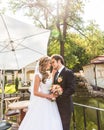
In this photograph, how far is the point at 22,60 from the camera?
28.2 feet

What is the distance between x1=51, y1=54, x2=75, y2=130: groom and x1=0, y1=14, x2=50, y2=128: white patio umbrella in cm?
238

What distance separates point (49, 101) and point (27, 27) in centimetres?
248

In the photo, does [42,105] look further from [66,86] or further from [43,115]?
[66,86]

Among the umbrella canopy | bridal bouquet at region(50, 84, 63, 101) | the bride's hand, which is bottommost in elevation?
the bride's hand

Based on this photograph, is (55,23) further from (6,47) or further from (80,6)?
(6,47)

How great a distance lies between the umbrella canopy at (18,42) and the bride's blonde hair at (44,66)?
2.17m

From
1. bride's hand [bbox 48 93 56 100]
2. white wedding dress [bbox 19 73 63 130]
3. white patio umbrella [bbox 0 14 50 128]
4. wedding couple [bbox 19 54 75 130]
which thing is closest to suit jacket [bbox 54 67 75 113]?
wedding couple [bbox 19 54 75 130]

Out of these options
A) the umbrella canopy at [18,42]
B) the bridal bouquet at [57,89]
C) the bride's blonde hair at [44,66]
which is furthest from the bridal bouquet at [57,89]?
the umbrella canopy at [18,42]

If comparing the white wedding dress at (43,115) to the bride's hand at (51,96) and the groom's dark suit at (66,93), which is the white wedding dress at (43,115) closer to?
the bride's hand at (51,96)

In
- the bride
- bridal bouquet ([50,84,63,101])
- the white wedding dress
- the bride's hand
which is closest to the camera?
bridal bouquet ([50,84,63,101])

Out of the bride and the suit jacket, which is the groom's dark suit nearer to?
the suit jacket

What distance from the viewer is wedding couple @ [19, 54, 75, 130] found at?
18.9ft

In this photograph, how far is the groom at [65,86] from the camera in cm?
570

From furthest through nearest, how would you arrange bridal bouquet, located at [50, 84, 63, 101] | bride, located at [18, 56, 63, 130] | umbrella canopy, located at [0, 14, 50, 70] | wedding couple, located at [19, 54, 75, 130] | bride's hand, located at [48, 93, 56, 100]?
umbrella canopy, located at [0, 14, 50, 70]
bride, located at [18, 56, 63, 130]
bride's hand, located at [48, 93, 56, 100]
wedding couple, located at [19, 54, 75, 130]
bridal bouquet, located at [50, 84, 63, 101]
